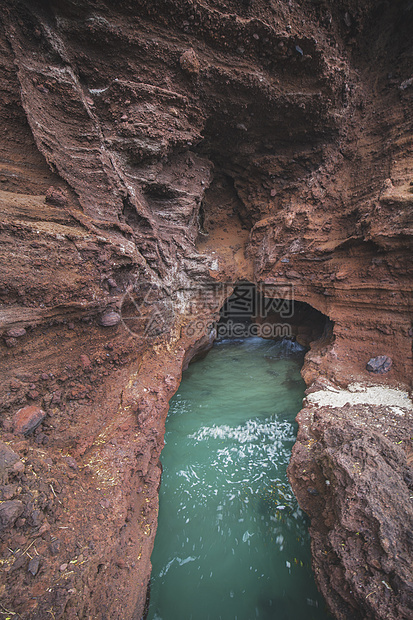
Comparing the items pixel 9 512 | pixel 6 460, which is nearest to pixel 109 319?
pixel 6 460

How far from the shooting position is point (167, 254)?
5.66 metres

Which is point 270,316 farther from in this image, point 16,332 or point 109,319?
point 16,332

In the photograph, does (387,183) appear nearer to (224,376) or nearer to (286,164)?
(286,164)

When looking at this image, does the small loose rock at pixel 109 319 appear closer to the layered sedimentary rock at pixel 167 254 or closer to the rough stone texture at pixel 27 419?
the layered sedimentary rock at pixel 167 254

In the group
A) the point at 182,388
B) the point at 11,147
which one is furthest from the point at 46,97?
the point at 182,388

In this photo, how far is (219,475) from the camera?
3605mm

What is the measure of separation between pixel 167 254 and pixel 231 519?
198 inches

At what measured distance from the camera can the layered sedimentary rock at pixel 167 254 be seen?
7.11 ft

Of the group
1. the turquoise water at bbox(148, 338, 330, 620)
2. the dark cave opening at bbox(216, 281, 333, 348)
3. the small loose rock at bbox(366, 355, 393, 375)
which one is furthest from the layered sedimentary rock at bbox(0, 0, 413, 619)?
the dark cave opening at bbox(216, 281, 333, 348)

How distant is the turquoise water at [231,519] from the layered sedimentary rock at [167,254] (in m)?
0.40

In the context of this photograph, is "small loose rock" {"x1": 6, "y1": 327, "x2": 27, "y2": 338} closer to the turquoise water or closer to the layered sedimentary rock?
the layered sedimentary rock

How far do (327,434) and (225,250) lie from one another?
5781 mm

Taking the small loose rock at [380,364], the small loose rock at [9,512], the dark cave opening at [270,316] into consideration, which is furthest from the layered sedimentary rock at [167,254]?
the dark cave opening at [270,316]

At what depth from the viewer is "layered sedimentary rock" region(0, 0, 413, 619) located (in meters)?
2.17
